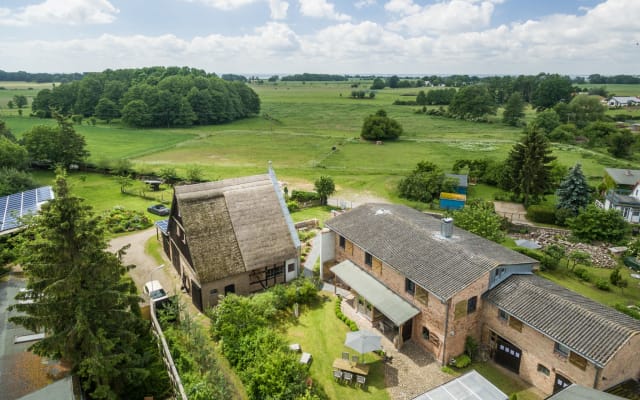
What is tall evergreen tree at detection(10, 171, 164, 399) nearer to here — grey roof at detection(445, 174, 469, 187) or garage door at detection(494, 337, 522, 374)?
garage door at detection(494, 337, 522, 374)

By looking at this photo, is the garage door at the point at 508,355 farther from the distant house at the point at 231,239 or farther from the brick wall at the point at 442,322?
the distant house at the point at 231,239

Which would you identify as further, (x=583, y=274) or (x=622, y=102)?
(x=622, y=102)

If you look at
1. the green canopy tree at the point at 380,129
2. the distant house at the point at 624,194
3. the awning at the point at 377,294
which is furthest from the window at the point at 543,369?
the green canopy tree at the point at 380,129

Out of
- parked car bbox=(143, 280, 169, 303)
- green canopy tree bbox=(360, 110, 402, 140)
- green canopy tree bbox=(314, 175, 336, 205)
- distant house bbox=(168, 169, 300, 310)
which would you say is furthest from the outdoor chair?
green canopy tree bbox=(360, 110, 402, 140)

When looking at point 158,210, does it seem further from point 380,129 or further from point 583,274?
point 380,129

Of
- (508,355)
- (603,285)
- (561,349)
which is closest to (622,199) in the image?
(603,285)

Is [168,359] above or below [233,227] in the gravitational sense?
below

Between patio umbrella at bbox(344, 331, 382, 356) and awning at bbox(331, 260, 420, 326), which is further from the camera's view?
awning at bbox(331, 260, 420, 326)
